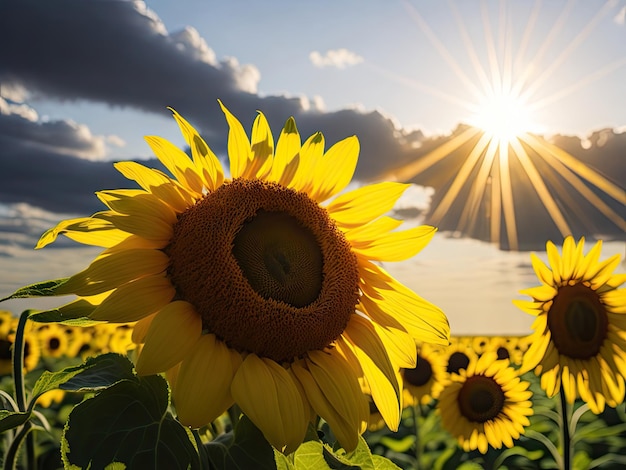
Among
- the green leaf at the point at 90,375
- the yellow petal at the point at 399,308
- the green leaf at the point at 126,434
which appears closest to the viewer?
the green leaf at the point at 126,434

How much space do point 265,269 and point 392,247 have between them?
51cm

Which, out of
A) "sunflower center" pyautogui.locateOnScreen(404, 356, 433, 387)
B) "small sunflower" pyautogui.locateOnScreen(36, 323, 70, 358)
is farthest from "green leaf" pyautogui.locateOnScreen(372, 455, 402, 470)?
"small sunflower" pyautogui.locateOnScreen(36, 323, 70, 358)

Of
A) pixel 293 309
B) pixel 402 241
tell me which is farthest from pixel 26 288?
pixel 402 241

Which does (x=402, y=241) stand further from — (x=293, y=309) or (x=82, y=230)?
(x=82, y=230)

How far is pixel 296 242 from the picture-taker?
2111 mm

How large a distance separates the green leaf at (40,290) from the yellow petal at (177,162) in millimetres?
470

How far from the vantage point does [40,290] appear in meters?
1.72

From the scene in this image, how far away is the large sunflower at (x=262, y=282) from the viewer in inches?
66.4

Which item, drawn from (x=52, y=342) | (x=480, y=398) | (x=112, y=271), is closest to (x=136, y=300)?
(x=112, y=271)

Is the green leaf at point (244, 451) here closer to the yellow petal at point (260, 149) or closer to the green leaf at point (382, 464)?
the green leaf at point (382, 464)

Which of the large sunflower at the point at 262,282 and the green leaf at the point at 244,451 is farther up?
the large sunflower at the point at 262,282

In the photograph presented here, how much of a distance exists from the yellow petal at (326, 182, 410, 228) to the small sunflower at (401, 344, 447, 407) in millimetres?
6276

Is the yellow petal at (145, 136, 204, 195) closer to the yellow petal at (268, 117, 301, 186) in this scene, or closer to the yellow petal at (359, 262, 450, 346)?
the yellow petal at (268, 117, 301, 186)

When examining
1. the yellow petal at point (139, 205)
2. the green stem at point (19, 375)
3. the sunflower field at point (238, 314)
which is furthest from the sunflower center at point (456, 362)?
the yellow petal at point (139, 205)
